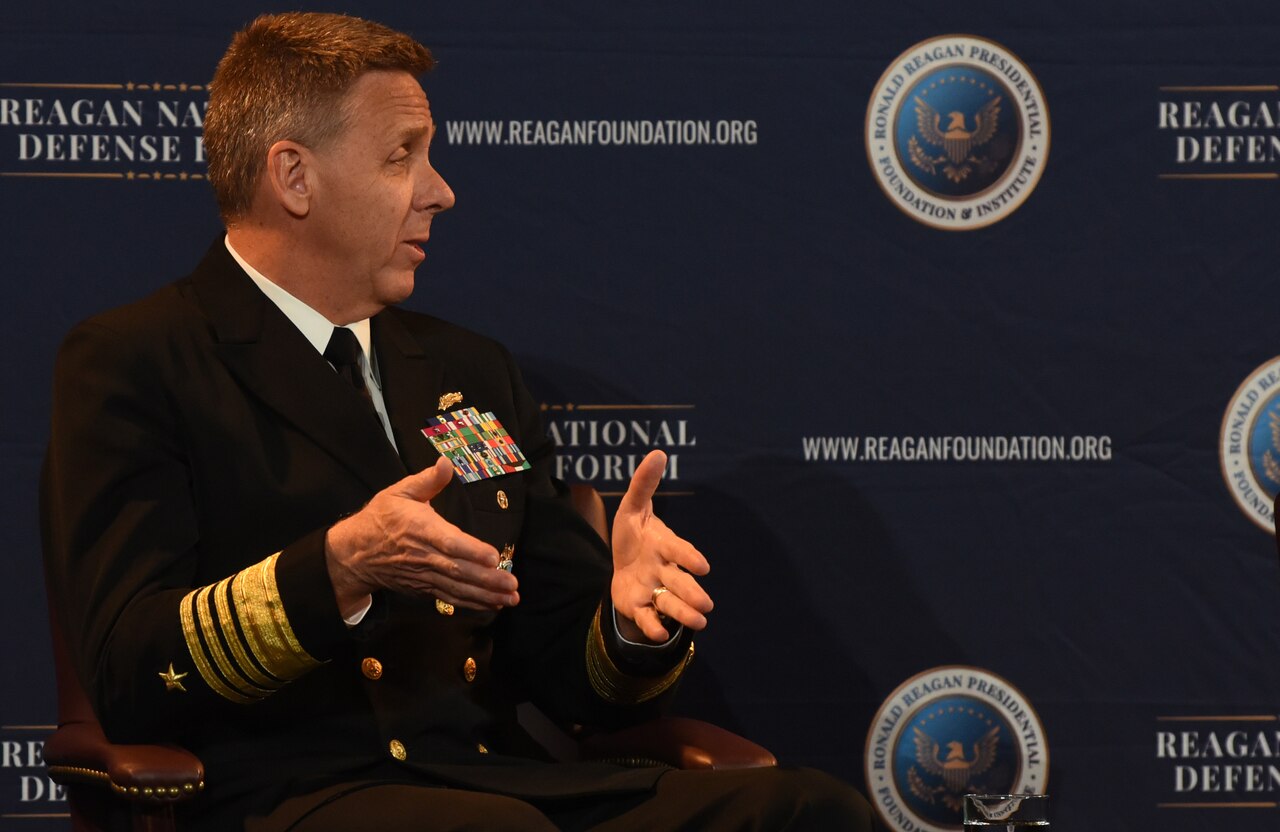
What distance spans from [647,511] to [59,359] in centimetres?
86

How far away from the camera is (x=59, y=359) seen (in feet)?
7.08

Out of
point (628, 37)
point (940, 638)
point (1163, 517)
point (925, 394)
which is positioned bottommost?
point (940, 638)

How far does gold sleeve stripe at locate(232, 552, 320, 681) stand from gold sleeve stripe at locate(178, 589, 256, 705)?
0.19 ft

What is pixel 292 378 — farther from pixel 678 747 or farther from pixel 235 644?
pixel 678 747

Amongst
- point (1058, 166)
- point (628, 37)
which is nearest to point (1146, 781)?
point (1058, 166)

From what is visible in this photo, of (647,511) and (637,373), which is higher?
(637,373)

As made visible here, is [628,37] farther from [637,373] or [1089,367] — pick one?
Answer: [1089,367]

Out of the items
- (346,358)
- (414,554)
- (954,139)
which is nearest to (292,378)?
(346,358)

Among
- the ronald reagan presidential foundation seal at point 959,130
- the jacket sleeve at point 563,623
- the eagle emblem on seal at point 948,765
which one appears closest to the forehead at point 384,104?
the jacket sleeve at point 563,623

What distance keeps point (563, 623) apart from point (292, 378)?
0.58 meters

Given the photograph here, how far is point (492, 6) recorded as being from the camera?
2955 mm

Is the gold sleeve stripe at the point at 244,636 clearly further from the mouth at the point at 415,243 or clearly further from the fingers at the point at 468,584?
the mouth at the point at 415,243

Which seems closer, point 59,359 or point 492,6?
point 59,359

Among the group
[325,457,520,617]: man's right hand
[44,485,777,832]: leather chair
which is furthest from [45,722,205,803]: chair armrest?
[325,457,520,617]: man's right hand
